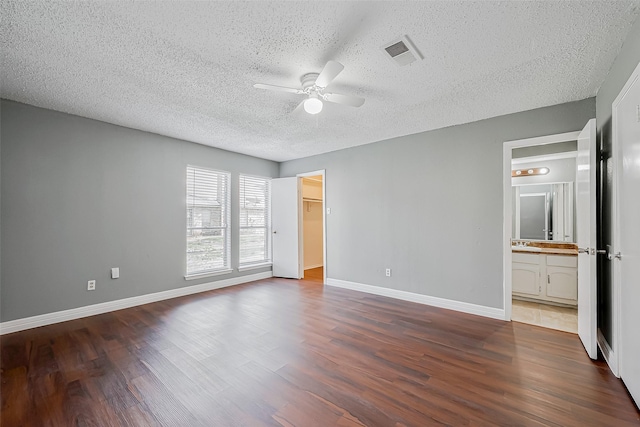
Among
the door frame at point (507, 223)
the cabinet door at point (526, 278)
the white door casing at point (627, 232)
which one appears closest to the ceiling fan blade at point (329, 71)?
the white door casing at point (627, 232)

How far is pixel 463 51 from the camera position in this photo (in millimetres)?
2039

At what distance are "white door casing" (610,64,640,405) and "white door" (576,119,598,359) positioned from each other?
0.72 feet

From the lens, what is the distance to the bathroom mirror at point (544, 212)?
426cm

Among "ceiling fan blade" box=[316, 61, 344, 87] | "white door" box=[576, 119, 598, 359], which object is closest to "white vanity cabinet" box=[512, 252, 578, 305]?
"white door" box=[576, 119, 598, 359]

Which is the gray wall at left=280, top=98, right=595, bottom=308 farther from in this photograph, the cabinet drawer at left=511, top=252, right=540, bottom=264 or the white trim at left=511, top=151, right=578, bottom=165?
the white trim at left=511, top=151, right=578, bottom=165

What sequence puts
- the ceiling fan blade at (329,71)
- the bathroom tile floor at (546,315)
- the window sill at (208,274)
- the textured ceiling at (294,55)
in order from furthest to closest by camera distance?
the window sill at (208,274), the bathroom tile floor at (546,315), the ceiling fan blade at (329,71), the textured ceiling at (294,55)

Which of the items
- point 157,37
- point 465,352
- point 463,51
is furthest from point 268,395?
point 463,51

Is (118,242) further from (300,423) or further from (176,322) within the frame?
(300,423)

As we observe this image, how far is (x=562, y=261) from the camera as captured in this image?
3775mm

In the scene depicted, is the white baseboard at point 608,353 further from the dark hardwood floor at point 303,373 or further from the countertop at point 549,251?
the countertop at point 549,251

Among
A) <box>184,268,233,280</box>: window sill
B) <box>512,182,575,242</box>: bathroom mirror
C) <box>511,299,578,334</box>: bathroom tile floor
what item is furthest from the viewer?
<box>184,268,233,280</box>: window sill

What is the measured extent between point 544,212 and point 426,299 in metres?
2.61

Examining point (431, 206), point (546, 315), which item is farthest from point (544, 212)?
point (431, 206)

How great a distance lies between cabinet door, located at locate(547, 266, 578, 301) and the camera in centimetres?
369
